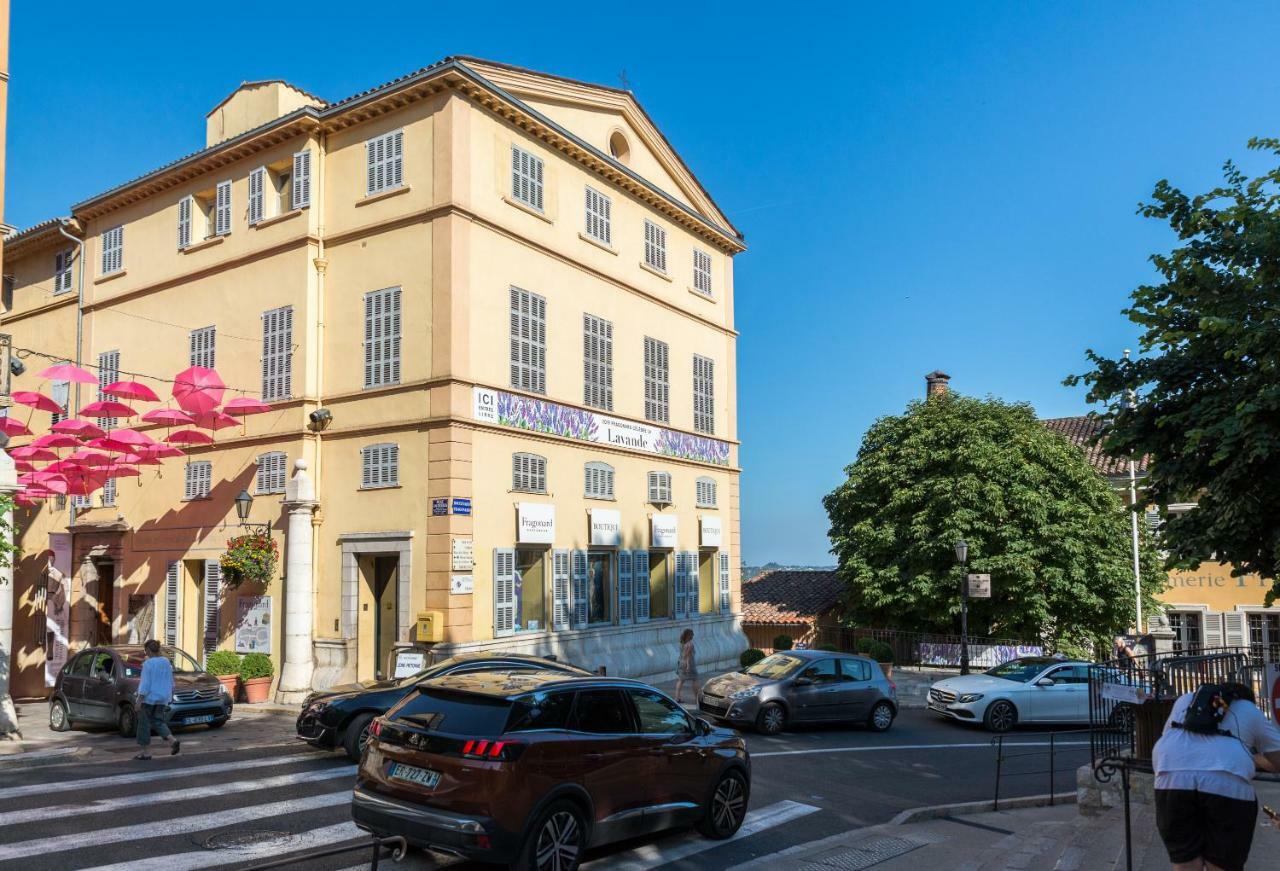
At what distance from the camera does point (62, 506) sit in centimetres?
2645

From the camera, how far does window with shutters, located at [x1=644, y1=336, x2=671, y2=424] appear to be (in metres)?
25.6

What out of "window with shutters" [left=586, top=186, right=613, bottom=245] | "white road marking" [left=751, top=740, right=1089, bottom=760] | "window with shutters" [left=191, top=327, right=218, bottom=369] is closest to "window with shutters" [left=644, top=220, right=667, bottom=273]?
"window with shutters" [left=586, top=186, right=613, bottom=245]

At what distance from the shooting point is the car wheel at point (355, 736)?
13.2 metres

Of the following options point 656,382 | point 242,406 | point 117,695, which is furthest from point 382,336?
point 117,695

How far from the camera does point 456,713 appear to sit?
26.2 feet

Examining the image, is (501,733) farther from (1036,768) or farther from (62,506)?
(62,506)

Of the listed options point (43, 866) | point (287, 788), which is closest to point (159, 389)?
point (287, 788)

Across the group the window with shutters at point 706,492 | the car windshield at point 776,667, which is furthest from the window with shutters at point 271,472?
the window with shutters at point 706,492

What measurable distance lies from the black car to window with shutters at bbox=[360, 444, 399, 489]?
6.57 m

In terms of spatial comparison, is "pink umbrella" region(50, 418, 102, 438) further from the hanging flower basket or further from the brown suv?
the brown suv

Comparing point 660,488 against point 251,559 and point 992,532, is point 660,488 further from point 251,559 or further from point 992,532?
point 992,532

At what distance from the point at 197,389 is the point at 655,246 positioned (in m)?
11.8

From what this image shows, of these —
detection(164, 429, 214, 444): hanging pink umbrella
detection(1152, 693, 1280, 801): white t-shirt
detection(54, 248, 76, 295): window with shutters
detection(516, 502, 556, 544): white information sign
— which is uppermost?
detection(54, 248, 76, 295): window with shutters

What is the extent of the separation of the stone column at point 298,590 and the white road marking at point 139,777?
6.04m
